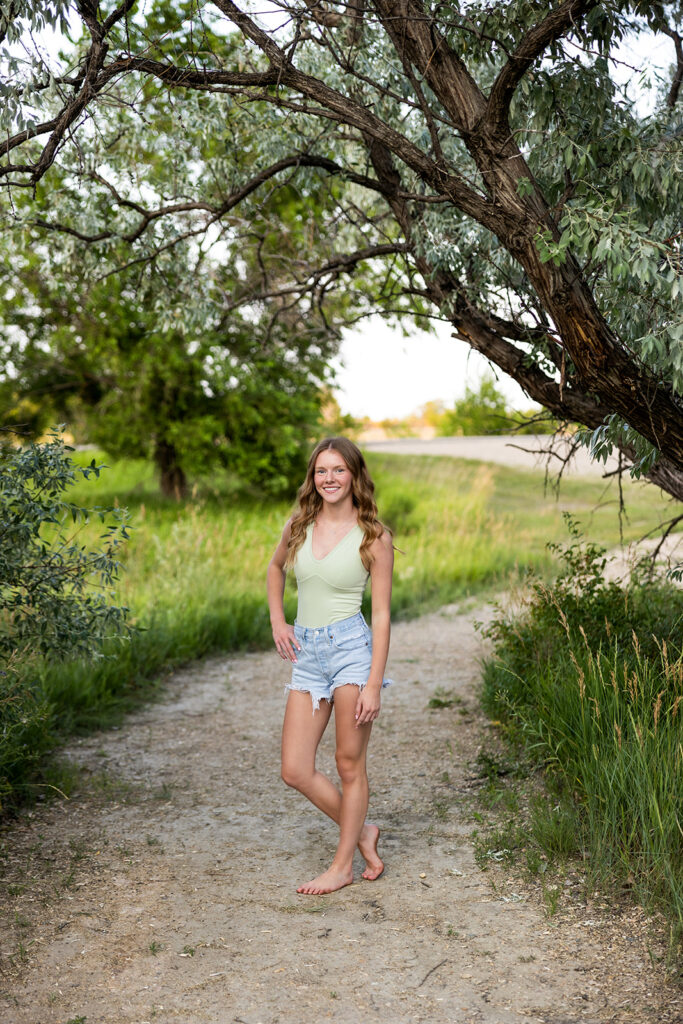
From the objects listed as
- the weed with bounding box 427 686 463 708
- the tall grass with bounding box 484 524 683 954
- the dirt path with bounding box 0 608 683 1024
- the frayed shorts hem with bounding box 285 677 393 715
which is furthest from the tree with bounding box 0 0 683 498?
the weed with bounding box 427 686 463 708

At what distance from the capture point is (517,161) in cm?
428

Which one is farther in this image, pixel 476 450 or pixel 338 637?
pixel 476 450

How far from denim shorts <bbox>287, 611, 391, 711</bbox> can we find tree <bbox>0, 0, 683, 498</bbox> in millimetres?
1622

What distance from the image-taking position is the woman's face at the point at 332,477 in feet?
13.0

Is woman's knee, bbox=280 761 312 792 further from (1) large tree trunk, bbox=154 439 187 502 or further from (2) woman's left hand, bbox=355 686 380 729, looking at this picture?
(1) large tree trunk, bbox=154 439 187 502

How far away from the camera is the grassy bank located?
649cm

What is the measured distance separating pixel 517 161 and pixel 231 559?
661cm

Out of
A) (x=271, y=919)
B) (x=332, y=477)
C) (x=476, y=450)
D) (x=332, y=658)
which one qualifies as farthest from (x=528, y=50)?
(x=476, y=450)

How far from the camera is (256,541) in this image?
452 inches

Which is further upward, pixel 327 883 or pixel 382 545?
pixel 382 545

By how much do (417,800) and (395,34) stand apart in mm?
3795

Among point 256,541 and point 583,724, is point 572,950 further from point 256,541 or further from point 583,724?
point 256,541

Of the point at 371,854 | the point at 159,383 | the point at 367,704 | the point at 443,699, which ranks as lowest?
the point at 443,699

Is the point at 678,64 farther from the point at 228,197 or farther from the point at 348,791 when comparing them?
the point at 348,791
